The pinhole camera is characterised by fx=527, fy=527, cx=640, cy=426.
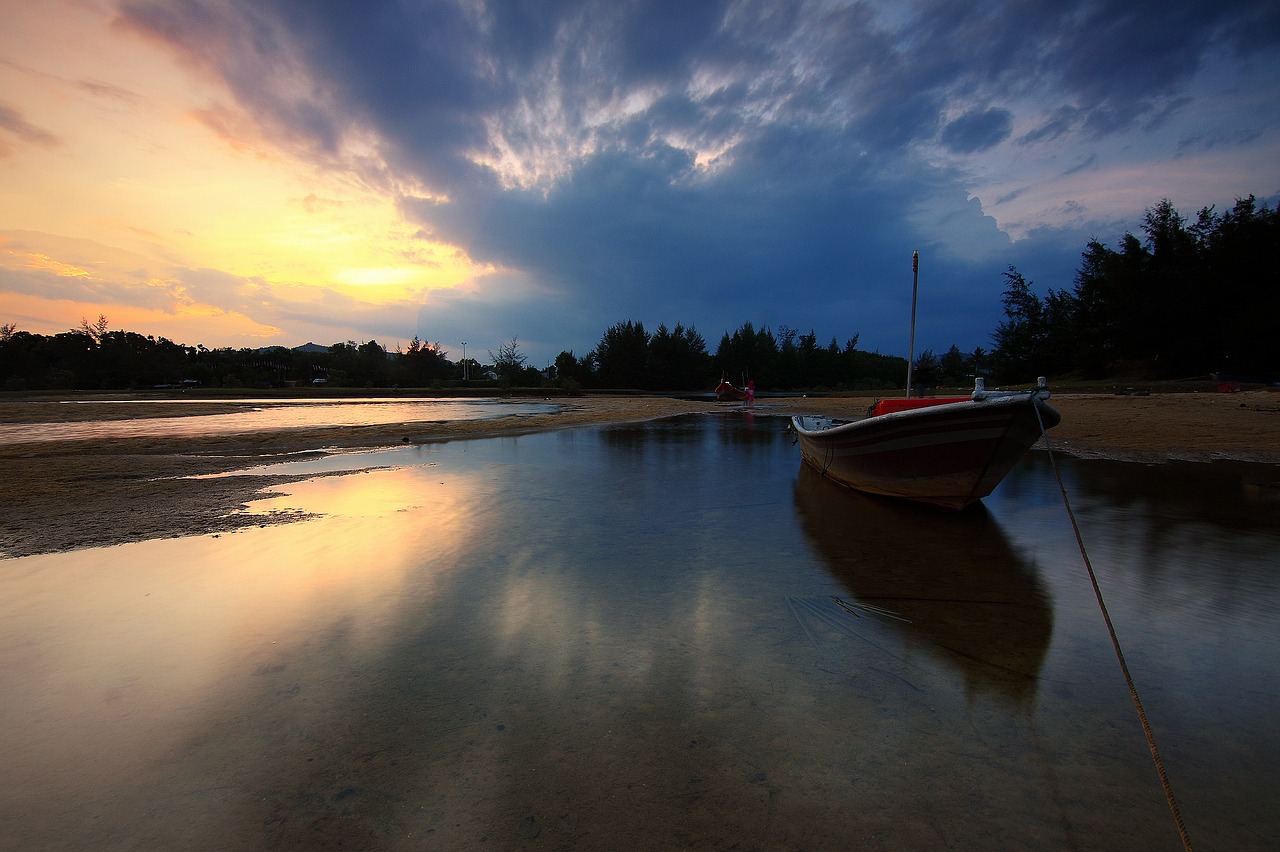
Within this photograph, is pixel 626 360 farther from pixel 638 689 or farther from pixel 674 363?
pixel 638 689

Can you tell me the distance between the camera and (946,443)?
6621 mm

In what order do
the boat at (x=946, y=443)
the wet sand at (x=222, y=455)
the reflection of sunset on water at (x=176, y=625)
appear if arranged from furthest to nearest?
1. the wet sand at (x=222, y=455)
2. the boat at (x=946, y=443)
3. the reflection of sunset on water at (x=176, y=625)

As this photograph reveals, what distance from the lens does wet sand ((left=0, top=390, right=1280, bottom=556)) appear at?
6215 millimetres

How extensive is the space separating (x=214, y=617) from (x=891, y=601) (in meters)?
5.10

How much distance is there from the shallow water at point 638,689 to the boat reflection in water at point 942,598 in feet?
0.11

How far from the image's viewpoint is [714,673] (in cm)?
305

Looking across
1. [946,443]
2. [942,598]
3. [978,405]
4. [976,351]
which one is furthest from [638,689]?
[976,351]

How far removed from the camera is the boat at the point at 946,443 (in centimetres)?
604

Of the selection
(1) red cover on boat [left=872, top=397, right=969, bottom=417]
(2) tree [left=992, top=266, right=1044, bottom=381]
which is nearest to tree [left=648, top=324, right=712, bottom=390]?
(2) tree [left=992, top=266, right=1044, bottom=381]

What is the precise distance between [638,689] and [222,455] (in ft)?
42.9

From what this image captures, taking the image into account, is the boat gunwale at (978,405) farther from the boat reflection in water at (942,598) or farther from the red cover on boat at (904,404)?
the boat reflection in water at (942,598)

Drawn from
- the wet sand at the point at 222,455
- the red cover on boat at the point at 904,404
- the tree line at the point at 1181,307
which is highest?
the tree line at the point at 1181,307

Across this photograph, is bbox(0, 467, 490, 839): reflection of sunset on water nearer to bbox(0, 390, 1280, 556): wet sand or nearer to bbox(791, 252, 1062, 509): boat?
bbox(0, 390, 1280, 556): wet sand

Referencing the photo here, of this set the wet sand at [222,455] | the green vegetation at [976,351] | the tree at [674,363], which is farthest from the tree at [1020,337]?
the tree at [674,363]
